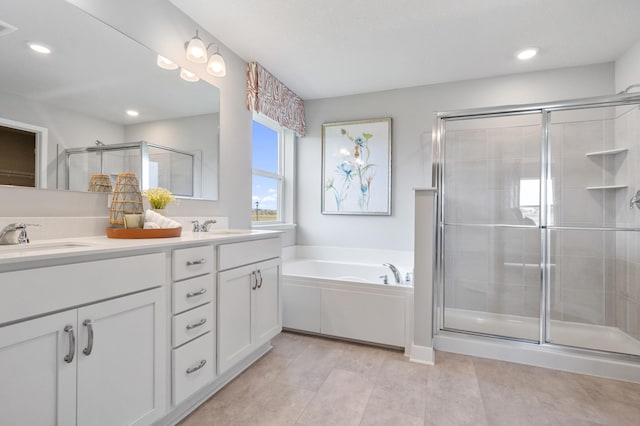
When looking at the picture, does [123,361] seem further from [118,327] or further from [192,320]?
[192,320]

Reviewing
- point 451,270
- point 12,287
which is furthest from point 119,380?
point 451,270

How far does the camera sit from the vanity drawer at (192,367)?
142 cm

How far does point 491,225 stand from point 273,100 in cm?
225

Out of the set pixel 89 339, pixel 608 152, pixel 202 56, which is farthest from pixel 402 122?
pixel 89 339

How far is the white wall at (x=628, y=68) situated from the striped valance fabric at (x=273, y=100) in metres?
2.88

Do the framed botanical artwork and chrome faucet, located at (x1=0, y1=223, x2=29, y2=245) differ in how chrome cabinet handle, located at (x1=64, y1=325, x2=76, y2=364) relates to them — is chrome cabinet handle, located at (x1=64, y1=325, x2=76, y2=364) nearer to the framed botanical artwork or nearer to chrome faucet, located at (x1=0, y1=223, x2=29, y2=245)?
chrome faucet, located at (x1=0, y1=223, x2=29, y2=245)

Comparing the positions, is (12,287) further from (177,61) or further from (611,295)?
(611,295)

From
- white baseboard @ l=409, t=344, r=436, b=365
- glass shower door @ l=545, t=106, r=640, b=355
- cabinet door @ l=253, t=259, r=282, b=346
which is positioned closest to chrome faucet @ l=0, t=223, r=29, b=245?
cabinet door @ l=253, t=259, r=282, b=346

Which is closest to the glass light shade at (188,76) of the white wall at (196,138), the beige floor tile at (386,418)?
the white wall at (196,138)

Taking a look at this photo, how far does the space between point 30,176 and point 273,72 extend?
2.11m

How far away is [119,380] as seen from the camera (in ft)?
3.82

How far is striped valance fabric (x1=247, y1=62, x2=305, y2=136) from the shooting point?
268cm

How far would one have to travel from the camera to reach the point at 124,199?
5.51 ft

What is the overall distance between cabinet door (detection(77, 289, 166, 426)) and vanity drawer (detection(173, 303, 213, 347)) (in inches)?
2.9
